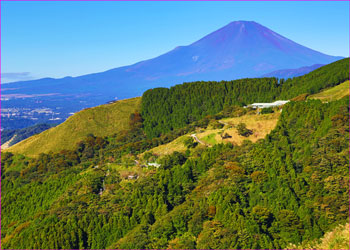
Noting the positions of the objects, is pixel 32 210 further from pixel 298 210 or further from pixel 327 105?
pixel 327 105

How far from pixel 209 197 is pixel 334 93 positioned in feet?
138

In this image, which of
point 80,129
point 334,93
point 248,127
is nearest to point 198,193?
point 248,127

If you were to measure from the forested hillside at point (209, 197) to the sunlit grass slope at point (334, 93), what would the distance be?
9487mm

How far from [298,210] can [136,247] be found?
15.9 m

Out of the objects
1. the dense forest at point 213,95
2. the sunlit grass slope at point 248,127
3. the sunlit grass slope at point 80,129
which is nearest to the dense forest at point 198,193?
the sunlit grass slope at point 248,127

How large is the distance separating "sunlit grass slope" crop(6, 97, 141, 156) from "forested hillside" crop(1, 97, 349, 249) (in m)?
17.1

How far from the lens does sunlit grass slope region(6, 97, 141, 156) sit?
78906mm

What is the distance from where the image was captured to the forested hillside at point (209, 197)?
3300 cm

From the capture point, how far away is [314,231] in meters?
32.2

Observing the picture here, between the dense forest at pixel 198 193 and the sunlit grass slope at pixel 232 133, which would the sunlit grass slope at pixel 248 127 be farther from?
the dense forest at pixel 198 193

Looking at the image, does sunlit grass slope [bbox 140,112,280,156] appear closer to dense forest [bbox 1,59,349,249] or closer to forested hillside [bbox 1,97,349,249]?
dense forest [bbox 1,59,349,249]

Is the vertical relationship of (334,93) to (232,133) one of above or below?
above

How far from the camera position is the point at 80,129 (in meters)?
84.4

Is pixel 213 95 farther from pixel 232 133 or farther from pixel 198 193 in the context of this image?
pixel 198 193
